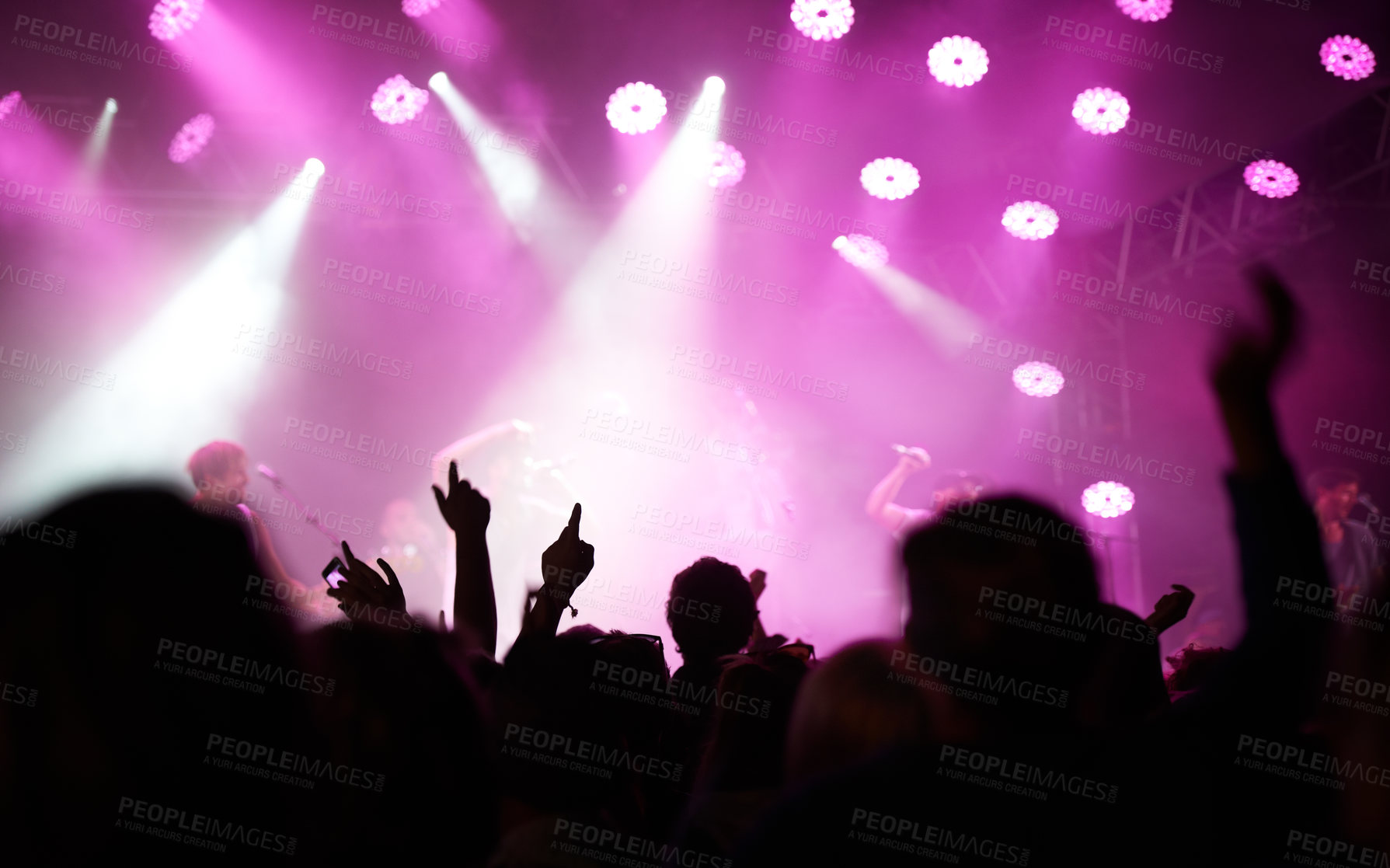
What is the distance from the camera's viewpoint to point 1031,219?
7.16 meters

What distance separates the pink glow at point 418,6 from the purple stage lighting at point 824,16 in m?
3.06

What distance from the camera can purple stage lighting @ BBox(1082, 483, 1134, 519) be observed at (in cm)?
789

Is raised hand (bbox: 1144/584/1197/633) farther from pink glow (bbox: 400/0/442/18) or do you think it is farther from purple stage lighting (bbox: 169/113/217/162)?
purple stage lighting (bbox: 169/113/217/162)

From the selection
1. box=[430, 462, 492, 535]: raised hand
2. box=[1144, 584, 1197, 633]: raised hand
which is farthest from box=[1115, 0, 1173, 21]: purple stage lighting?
box=[430, 462, 492, 535]: raised hand

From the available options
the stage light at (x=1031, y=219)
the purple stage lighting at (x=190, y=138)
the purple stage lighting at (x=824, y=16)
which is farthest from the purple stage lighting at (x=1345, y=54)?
Answer: the purple stage lighting at (x=190, y=138)

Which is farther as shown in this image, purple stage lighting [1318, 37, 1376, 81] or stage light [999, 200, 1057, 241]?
stage light [999, 200, 1057, 241]

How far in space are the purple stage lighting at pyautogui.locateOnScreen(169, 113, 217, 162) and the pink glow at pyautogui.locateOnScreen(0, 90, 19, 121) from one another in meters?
1.11

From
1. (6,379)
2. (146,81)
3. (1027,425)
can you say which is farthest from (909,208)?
(6,379)

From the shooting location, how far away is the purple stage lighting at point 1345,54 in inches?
224

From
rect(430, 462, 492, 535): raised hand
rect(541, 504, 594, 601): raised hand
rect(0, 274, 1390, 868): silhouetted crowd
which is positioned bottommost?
rect(0, 274, 1390, 868): silhouetted crowd

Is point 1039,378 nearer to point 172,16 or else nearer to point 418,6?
point 418,6

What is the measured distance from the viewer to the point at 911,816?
101 centimetres

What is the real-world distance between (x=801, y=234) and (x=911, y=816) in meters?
7.58

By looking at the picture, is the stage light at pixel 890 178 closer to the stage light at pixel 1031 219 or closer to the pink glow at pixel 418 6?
the stage light at pixel 1031 219
